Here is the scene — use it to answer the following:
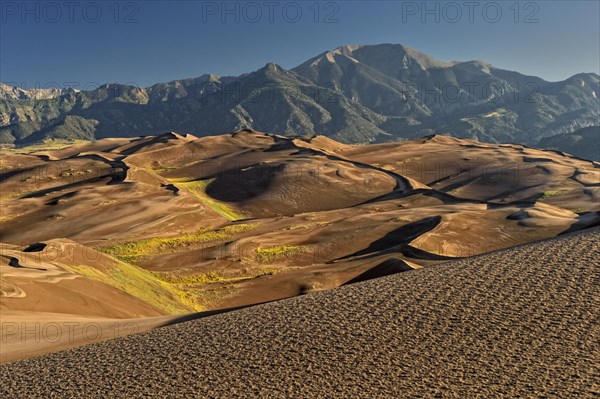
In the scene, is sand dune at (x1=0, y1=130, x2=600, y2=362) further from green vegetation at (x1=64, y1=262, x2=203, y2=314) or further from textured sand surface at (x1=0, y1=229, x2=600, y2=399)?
textured sand surface at (x1=0, y1=229, x2=600, y2=399)

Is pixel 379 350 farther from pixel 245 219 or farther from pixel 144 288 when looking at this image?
pixel 245 219

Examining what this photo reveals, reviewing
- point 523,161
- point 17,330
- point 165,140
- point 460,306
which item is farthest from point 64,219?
point 523,161

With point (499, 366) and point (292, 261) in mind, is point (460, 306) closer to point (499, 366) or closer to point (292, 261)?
point (499, 366)

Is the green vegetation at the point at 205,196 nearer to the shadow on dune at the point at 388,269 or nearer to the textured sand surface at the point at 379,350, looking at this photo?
the shadow on dune at the point at 388,269

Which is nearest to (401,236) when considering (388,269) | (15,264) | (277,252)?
Result: (277,252)

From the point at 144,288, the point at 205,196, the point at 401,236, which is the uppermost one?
the point at 205,196

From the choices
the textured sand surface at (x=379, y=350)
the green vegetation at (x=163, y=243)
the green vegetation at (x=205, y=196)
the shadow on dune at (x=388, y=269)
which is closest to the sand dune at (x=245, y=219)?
the shadow on dune at (x=388, y=269)
